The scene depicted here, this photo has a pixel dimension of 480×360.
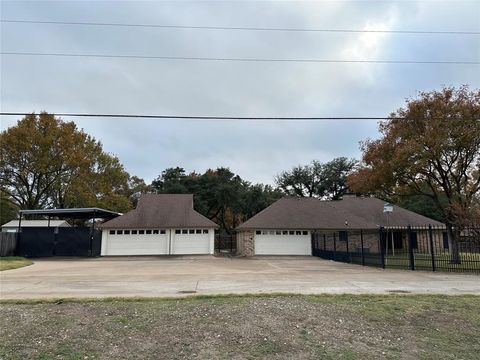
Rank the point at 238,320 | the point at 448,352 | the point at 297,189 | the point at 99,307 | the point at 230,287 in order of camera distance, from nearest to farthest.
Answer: the point at 448,352
the point at 238,320
the point at 99,307
the point at 230,287
the point at 297,189

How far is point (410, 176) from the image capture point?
24578 mm

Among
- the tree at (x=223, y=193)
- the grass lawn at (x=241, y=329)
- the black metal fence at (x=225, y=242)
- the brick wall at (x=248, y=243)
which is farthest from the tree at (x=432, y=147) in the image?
the tree at (x=223, y=193)

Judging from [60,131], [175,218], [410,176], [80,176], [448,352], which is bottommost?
[448,352]

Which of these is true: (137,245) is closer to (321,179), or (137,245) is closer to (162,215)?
(162,215)

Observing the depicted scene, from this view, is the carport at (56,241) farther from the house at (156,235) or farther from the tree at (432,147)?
the tree at (432,147)

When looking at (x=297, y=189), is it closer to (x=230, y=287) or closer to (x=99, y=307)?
(x=230, y=287)

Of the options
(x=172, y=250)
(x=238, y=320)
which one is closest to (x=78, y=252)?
(x=172, y=250)

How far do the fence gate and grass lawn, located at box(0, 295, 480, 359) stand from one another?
23979mm

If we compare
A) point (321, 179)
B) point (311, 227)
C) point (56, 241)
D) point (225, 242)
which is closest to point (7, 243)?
point (56, 241)

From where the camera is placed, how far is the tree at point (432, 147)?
21.6m

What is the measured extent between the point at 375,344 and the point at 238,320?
246cm

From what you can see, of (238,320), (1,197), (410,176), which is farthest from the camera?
(1,197)

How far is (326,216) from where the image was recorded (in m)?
34.0

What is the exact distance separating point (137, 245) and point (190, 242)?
13.9 ft
